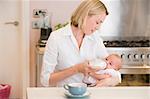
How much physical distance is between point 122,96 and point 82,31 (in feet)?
2.00

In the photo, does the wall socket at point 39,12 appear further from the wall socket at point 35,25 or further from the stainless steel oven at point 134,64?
the stainless steel oven at point 134,64

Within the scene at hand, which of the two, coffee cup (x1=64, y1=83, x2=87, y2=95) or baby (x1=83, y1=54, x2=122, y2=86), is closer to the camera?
coffee cup (x1=64, y1=83, x2=87, y2=95)

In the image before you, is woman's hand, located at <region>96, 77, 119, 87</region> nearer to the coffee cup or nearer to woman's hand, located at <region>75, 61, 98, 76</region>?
woman's hand, located at <region>75, 61, 98, 76</region>

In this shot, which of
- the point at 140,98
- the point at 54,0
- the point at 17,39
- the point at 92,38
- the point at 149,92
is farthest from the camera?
the point at 17,39

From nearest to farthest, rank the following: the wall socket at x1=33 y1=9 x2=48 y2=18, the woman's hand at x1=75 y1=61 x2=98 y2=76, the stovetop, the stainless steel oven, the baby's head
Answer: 1. the woman's hand at x1=75 y1=61 x2=98 y2=76
2. the baby's head
3. the stainless steel oven
4. the stovetop
5. the wall socket at x1=33 y1=9 x2=48 y2=18

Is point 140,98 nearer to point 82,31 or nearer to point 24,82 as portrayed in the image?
A: point 82,31

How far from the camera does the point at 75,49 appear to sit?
2.08 meters

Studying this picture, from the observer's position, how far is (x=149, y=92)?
1765 mm

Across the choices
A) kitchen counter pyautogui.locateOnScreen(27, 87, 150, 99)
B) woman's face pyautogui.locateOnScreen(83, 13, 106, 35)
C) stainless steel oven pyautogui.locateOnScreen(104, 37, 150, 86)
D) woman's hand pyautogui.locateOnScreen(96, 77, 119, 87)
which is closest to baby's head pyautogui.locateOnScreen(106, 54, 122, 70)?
woman's hand pyautogui.locateOnScreen(96, 77, 119, 87)

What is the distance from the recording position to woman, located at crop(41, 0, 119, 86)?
2.00 meters

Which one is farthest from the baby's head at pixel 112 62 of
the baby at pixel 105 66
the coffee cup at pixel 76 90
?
the coffee cup at pixel 76 90

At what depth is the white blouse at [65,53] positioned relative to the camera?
202 cm

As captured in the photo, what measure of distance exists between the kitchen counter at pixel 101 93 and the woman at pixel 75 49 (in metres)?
0.25

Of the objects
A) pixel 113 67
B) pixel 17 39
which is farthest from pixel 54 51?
pixel 17 39
